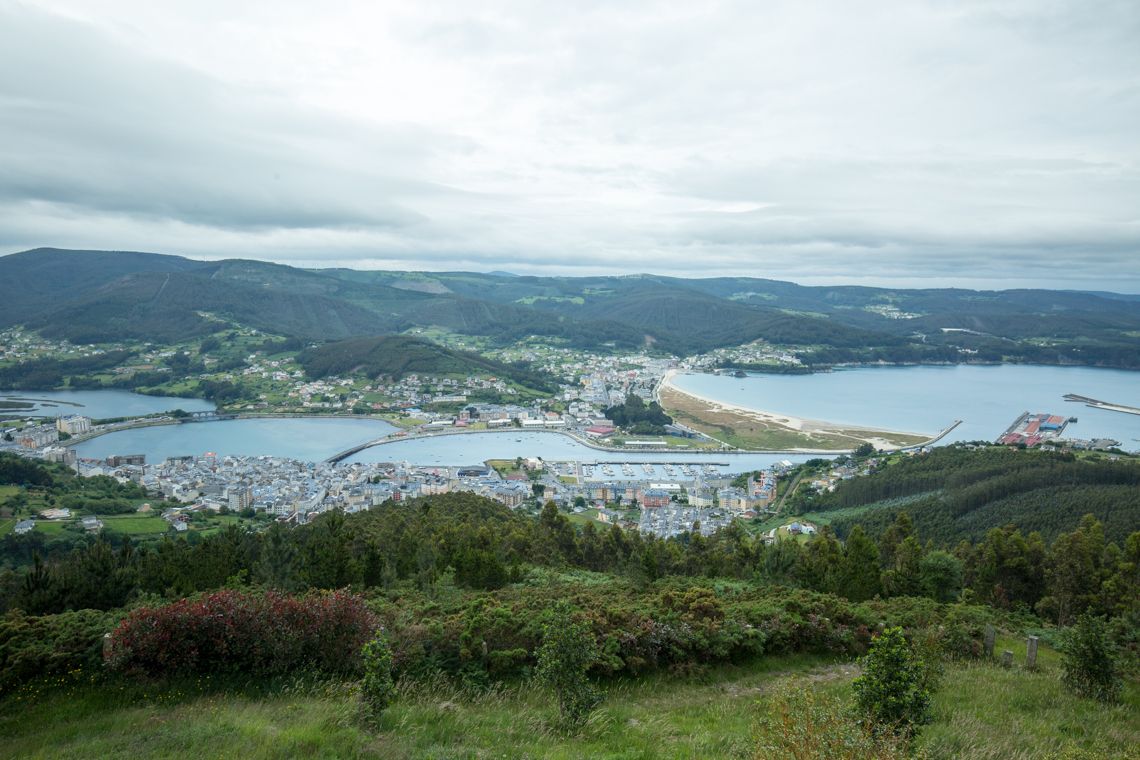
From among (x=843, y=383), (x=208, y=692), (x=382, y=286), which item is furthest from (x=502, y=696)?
(x=382, y=286)

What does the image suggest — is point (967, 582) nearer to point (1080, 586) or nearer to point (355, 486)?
point (1080, 586)

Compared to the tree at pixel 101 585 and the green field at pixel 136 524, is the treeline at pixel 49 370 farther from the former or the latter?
the tree at pixel 101 585

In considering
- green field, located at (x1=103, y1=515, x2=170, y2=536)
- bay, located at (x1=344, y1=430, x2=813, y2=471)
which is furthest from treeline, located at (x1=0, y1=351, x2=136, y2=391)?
green field, located at (x1=103, y1=515, x2=170, y2=536)

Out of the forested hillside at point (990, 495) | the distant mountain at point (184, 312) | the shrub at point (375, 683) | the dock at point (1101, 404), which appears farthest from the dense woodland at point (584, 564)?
the distant mountain at point (184, 312)

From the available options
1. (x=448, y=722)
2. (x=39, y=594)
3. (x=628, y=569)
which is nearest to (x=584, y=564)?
(x=628, y=569)

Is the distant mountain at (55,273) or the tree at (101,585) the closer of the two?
the tree at (101,585)

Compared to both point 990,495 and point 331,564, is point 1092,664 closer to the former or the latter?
point 331,564
